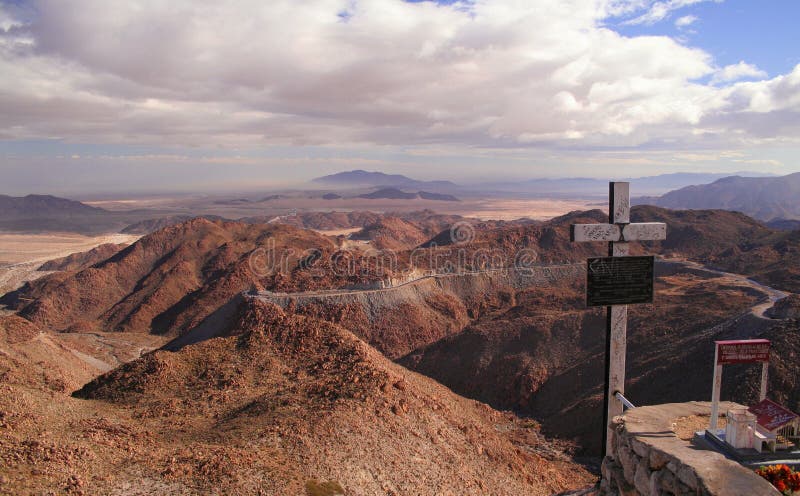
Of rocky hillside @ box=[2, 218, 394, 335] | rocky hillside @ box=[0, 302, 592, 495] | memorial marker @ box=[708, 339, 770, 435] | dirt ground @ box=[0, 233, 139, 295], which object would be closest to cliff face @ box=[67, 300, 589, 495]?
rocky hillside @ box=[0, 302, 592, 495]

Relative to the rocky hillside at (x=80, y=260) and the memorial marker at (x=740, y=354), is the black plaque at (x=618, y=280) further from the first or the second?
the rocky hillside at (x=80, y=260)

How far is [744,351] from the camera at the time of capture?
9.03m

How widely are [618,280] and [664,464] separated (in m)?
3.92

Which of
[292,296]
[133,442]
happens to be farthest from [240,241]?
[133,442]

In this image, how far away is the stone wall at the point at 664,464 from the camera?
709 centimetres

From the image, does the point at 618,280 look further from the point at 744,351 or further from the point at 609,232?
the point at 744,351

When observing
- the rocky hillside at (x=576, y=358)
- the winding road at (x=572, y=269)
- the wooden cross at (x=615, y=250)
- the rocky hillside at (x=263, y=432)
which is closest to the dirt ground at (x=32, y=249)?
the winding road at (x=572, y=269)

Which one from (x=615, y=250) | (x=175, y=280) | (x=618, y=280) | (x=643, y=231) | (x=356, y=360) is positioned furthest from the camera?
(x=175, y=280)

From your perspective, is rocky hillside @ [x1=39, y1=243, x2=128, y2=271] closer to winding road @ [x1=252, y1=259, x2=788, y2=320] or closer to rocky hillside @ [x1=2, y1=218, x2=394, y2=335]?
rocky hillside @ [x1=2, y1=218, x2=394, y2=335]

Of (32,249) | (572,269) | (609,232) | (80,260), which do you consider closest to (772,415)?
(609,232)

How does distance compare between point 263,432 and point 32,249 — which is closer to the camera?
point 263,432

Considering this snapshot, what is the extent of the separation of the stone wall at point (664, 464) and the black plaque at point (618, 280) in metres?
2.39

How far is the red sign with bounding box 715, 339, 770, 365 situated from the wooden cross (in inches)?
85.5

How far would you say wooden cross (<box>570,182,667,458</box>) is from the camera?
10.9 meters
